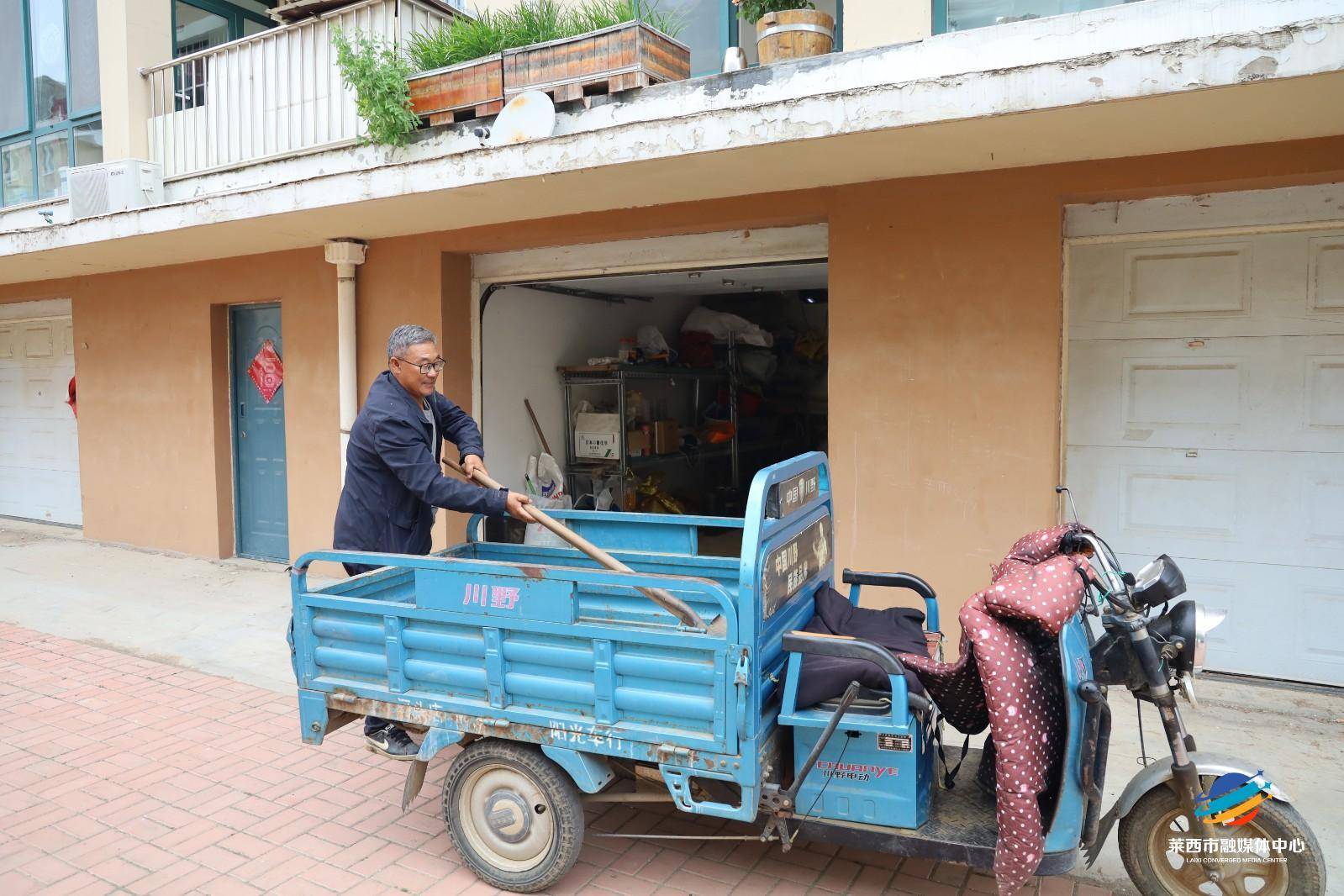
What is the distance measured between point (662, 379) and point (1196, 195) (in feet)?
19.1

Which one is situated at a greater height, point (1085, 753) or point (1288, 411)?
point (1288, 411)

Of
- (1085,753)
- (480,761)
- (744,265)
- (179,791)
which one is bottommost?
(179,791)

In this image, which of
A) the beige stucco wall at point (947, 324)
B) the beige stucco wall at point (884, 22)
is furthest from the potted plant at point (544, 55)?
the beige stucco wall at point (884, 22)

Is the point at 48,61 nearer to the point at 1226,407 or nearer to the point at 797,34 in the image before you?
the point at 797,34

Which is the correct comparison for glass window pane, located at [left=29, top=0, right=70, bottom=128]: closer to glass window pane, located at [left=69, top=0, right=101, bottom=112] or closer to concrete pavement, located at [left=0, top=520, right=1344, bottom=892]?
glass window pane, located at [left=69, top=0, right=101, bottom=112]

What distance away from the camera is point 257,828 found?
3.73 m

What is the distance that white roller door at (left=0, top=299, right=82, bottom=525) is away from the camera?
418 inches

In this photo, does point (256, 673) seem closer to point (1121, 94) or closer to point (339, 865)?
point (339, 865)

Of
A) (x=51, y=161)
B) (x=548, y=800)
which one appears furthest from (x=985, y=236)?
(x=51, y=161)

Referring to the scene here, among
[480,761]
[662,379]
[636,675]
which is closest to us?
[636,675]

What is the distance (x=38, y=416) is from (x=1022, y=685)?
12188 mm

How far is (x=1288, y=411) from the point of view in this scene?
4.83 m

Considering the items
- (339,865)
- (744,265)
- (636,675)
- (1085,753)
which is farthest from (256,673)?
(1085,753)

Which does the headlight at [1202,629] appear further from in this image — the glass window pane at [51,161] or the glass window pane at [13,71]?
the glass window pane at [13,71]
